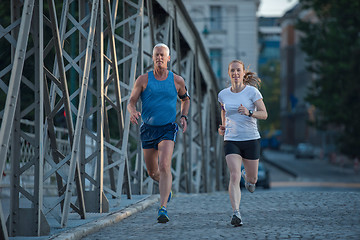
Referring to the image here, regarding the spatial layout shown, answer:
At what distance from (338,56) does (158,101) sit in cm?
3856

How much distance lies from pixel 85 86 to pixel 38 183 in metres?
1.94

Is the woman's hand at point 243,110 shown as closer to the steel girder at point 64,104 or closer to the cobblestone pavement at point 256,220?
the cobblestone pavement at point 256,220

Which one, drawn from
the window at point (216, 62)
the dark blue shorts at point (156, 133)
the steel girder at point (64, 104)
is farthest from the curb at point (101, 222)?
the window at point (216, 62)

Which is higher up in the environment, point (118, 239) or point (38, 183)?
point (38, 183)

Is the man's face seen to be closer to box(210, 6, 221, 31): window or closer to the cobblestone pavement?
the cobblestone pavement

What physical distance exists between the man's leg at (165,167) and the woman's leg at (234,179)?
2.07 ft

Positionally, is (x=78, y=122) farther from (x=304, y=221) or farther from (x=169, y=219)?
(x=304, y=221)

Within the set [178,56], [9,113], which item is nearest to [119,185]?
[9,113]

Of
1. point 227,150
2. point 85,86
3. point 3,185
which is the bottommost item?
point 3,185

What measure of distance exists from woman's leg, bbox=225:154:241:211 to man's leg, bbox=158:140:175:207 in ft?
2.07

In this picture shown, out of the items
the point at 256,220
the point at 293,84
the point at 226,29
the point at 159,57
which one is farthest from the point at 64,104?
the point at 293,84

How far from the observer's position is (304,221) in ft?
29.5

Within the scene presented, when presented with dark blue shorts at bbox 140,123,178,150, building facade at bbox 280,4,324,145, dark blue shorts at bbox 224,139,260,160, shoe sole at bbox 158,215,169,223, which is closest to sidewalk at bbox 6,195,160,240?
shoe sole at bbox 158,215,169,223

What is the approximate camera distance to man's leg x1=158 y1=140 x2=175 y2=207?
29.6 feet
